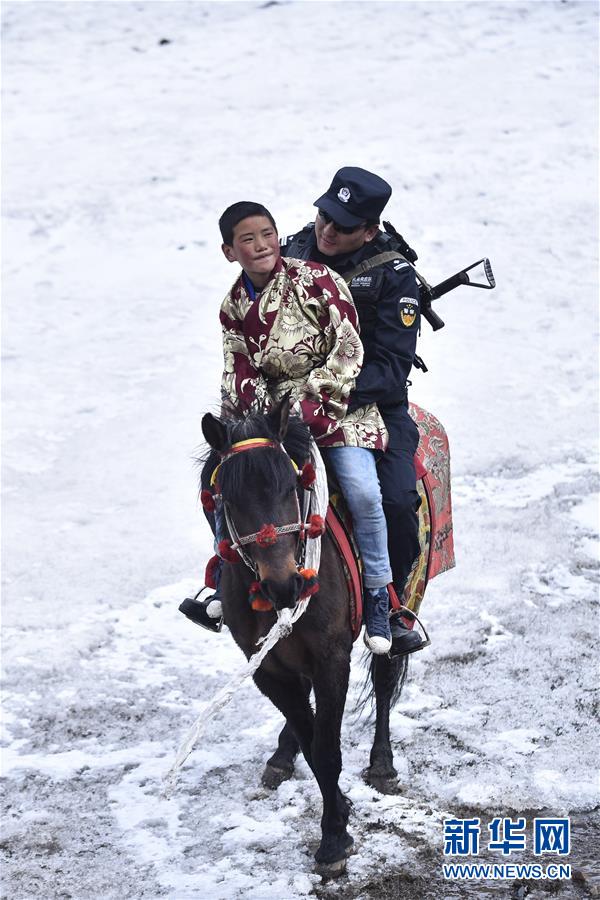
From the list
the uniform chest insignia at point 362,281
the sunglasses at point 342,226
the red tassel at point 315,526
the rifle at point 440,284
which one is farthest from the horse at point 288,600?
the rifle at point 440,284

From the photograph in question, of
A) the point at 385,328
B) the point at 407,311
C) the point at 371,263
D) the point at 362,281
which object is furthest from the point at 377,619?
the point at 371,263

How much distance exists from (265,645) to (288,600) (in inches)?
14.4

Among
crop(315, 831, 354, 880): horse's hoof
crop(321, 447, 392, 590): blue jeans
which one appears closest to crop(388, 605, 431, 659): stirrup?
crop(321, 447, 392, 590): blue jeans

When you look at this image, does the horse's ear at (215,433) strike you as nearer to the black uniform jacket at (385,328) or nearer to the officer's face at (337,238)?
the black uniform jacket at (385,328)

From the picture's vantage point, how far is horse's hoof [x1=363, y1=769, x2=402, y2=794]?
561cm

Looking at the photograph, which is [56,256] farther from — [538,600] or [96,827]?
[96,827]

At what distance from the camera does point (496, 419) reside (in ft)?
37.2

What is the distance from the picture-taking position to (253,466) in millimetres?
4074

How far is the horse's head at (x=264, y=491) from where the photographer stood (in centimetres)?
402

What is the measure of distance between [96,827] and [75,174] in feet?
40.3

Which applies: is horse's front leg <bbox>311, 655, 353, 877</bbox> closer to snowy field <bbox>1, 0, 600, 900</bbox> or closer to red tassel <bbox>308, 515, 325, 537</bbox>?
snowy field <bbox>1, 0, 600, 900</bbox>

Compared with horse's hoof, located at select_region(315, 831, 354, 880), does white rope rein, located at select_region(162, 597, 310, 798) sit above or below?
above

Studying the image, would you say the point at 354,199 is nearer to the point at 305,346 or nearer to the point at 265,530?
the point at 305,346

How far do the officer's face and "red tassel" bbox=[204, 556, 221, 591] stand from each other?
1.71m
